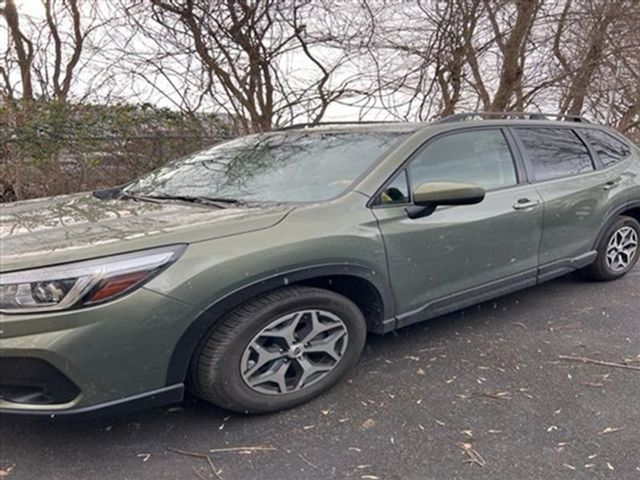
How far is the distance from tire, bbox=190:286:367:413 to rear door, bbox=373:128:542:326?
39cm

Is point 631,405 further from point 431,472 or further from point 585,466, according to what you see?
point 431,472

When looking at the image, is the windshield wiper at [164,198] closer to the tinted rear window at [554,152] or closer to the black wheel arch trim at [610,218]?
the tinted rear window at [554,152]

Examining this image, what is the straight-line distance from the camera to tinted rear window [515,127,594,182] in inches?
142

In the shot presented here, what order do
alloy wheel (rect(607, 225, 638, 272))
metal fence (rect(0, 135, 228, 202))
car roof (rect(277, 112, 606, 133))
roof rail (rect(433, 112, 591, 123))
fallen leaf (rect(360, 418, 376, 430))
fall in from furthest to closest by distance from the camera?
metal fence (rect(0, 135, 228, 202)) < alloy wheel (rect(607, 225, 638, 272)) < roof rail (rect(433, 112, 591, 123)) < car roof (rect(277, 112, 606, 133)) < fallen leaf (rect(360, 418, 376, 430))

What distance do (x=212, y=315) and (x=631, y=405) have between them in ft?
6.88

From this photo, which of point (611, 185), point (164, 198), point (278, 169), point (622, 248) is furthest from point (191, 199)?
point (622, 248)

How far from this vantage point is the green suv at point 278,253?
1.97m

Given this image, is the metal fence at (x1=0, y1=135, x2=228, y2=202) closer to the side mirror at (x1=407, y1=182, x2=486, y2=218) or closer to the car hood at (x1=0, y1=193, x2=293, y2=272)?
the car hood at (x1=0, y1=193, x2=293, y2=272)

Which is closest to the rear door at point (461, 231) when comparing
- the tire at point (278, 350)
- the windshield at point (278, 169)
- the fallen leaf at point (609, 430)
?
the windshield at point (278, 169)

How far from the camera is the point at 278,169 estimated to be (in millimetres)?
3098

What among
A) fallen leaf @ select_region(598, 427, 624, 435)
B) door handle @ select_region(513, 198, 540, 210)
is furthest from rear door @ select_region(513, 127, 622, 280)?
fallen leaf @ select_region(598, 427, 624, 435)

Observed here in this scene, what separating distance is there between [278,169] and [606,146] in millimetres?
2906

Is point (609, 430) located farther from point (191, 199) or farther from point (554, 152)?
point (191, 199)

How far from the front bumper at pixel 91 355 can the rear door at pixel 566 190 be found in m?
2.58
